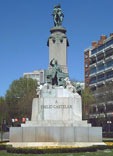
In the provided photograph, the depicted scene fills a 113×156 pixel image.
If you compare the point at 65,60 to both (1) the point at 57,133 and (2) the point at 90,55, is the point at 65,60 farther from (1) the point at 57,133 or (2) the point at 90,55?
(2) the point at 90,55

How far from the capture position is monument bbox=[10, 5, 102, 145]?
23.3 meters

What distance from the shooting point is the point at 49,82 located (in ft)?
93.5

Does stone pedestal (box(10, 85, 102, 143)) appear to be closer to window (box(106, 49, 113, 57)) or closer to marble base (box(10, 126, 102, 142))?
marble base (box(10, 126, 102, 142))

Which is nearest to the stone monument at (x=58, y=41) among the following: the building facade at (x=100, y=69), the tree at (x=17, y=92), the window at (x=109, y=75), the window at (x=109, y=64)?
the tree at (x=17, y=92)

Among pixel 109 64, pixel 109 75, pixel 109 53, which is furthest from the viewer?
pixel 109 53

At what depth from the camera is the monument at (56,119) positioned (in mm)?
23281

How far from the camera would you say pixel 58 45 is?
116ft

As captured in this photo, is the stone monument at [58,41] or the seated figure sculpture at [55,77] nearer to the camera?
the seated figure sculpture at [55,77]

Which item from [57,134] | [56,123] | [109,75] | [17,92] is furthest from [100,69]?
[57,134]

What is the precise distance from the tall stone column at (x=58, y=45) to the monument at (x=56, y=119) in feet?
6.83

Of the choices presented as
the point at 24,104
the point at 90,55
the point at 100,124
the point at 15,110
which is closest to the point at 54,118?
the point at 24,104

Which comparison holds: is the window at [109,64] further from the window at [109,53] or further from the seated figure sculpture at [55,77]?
the seated figure sculpture at [55,77]

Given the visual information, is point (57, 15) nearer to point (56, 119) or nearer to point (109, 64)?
point (56, 119)

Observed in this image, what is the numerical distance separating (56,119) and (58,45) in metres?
11.6
